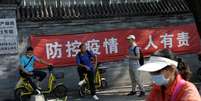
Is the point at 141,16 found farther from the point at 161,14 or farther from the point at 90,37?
the point at 90,37

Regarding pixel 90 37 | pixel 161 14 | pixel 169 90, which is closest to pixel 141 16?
pixel 161 14

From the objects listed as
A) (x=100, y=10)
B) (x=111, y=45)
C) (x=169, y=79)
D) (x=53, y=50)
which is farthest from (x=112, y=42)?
(x=169, y=79)

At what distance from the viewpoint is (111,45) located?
16344 mm

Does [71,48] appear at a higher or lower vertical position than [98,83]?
higher

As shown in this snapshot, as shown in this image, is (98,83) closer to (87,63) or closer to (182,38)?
(87,63)

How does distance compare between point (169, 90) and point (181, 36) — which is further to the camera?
point (181, 36)

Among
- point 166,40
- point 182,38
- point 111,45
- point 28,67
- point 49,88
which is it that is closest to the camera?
point 28,67

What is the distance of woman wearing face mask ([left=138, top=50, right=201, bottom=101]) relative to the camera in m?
4.23

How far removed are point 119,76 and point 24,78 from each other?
12.0 ft

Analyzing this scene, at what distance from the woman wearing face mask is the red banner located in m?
11.2

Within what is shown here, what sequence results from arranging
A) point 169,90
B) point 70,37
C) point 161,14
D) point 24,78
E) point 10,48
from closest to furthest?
1. point 169,90
2. point 24,78
3. point 10,48
4. point 70,37
5. point 161,14

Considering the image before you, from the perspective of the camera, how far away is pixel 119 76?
16297 mm

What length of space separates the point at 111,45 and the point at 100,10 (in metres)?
1.13

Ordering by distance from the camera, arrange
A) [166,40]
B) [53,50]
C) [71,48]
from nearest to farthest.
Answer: [53,50]
[71,48]
[166,40]
